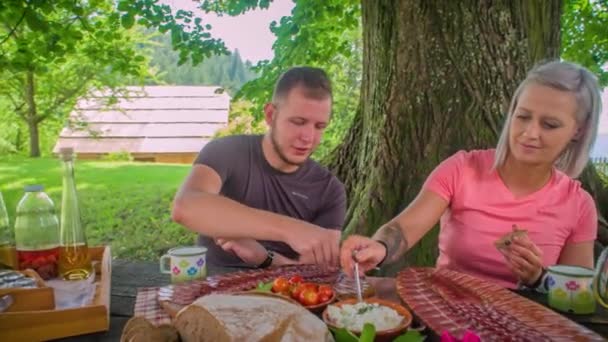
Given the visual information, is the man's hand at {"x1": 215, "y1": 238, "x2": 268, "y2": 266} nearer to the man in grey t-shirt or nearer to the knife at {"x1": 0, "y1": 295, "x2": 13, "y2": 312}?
the man in grey t-shirt

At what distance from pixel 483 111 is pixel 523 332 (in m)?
1.73

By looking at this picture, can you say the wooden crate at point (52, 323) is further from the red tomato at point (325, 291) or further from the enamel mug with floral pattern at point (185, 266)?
the red tomato at point (325, 291)

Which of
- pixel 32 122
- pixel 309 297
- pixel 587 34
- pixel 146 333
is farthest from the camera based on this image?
pixel 32 122

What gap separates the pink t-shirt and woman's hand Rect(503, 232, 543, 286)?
0.81ft

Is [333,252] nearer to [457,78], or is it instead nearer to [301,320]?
[301,320]

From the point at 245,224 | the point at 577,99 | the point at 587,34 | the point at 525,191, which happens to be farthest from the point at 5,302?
the point at 587,34

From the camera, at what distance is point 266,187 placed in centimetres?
208

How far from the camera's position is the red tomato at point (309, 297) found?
1215mm

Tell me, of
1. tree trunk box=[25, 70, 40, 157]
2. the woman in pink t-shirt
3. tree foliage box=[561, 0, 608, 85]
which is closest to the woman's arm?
the woman in pink t-shirt

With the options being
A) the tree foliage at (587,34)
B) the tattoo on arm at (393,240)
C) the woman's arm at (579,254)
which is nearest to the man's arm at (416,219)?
the tattoo on arm at (393,240)

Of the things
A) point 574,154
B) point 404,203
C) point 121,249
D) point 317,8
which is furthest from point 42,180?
point 574,154

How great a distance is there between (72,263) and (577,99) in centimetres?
160

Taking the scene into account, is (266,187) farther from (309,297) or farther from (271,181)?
(309,297)

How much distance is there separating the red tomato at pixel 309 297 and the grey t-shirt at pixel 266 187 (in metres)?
0.75
